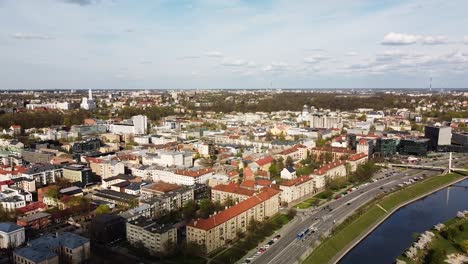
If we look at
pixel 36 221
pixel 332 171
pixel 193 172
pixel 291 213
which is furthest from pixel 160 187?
pixel 332 171

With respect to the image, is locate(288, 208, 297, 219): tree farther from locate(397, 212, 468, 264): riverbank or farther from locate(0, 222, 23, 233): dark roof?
locate(0, 222, 23, 233): dark roof

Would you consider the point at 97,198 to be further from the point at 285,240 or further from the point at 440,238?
the point at 440,238

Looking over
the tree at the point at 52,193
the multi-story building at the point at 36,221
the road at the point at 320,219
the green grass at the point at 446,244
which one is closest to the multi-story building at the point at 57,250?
the multi-story building at the point at 36,221

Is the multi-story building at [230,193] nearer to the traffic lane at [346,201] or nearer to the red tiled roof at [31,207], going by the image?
the traffic lane at [346,201]

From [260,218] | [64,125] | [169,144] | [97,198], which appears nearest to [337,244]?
[260,218]

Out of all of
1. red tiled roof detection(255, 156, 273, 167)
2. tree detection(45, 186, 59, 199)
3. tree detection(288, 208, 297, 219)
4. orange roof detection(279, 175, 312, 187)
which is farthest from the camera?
red tiled roof detection(255, 156, 273, 167)

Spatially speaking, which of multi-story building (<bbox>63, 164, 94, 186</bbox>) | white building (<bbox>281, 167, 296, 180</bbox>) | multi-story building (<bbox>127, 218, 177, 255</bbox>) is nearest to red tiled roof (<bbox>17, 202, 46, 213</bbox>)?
multi-story building (<bbox>63, 164, 94, 186</bbox>)
